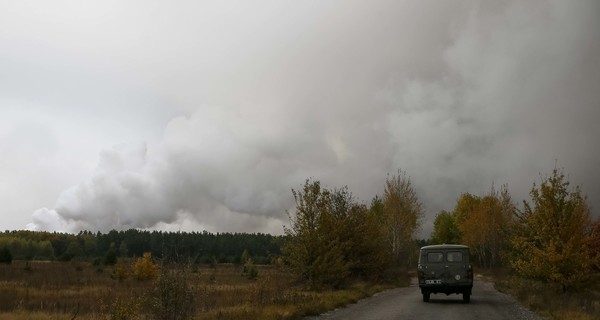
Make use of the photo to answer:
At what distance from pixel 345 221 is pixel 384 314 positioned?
17.6 m

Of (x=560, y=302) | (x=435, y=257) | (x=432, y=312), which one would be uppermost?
(x=435, y=257)

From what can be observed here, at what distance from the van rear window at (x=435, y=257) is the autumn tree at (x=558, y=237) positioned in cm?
464

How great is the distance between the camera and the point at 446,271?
2166cm

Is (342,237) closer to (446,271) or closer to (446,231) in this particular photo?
(446,271)

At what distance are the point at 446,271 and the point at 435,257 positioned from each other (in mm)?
901

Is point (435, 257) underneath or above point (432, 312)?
above

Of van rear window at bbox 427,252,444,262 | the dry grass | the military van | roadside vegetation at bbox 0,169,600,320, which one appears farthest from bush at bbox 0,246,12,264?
the dry grass

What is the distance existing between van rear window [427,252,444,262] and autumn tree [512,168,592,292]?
4.64 m

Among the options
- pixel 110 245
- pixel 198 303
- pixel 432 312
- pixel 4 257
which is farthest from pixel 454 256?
pixel 110 245

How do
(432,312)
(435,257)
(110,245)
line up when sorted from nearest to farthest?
(432,312)
(435,257)
(110,245)

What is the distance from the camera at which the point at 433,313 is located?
17391 mm

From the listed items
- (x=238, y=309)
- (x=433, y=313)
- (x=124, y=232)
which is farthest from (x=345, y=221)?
(x=124, y=232)

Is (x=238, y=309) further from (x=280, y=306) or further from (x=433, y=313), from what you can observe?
(x=433, y=313)

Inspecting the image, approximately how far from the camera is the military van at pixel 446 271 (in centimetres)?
2153
